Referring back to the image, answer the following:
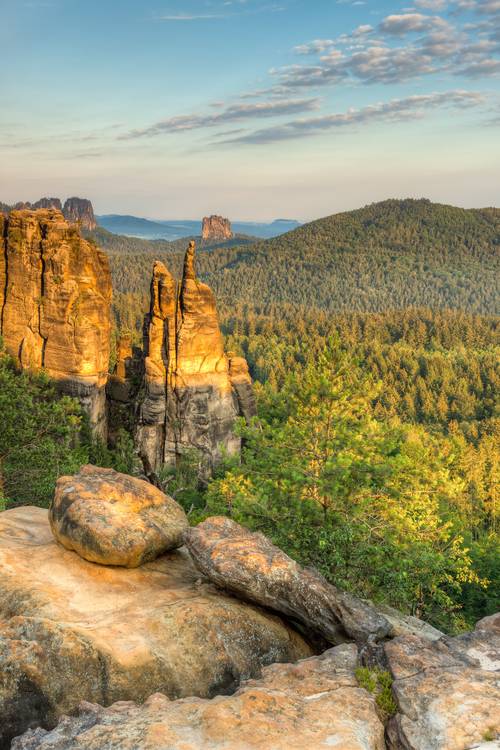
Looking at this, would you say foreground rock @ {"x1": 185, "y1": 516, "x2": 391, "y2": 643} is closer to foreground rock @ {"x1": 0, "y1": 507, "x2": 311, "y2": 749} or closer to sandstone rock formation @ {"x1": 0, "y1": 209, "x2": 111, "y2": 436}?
foreground rock @ {"x1": 0, "y1": 507, "x2": 311, "y2": 749}

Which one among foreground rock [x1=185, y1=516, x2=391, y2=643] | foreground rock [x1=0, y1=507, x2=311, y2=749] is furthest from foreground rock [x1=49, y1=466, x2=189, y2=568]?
foreground rock [x1=185, y1=516, x2=391, y2=643]

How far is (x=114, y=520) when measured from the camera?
15117 mm

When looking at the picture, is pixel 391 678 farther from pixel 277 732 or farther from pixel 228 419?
pixel 228 419

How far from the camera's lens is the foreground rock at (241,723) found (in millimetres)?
9172

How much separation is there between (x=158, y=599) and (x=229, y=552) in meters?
2.10

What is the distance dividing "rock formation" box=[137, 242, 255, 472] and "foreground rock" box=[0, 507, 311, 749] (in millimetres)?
43285

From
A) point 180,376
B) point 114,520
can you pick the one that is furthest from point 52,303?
point 114,520

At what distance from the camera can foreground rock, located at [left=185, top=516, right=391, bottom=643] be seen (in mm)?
13711

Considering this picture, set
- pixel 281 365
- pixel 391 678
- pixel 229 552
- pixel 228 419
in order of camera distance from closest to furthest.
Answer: pixel 391 678, pixel 229 552, pixel 228 419, pixel 281 365

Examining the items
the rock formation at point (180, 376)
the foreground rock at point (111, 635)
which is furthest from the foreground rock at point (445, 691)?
the rock formation at point (180, 376)

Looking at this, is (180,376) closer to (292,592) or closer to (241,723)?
(292,592)

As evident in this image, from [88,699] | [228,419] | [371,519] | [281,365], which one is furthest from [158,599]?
[281,365]

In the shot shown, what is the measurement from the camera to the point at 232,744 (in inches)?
359

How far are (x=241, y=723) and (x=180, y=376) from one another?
167 feet
